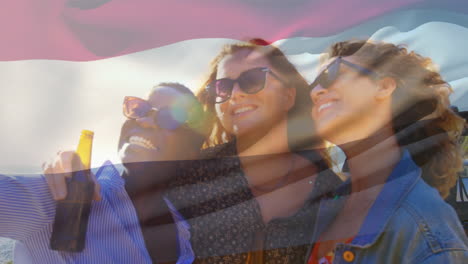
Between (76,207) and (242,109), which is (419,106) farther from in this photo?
(76,207)

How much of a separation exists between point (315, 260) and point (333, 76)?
2.03ft

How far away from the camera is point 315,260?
4.16 ft

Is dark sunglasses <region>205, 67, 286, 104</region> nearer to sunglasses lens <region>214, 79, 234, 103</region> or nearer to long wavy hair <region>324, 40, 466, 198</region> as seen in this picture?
sunglasses lens <region>214, 79, 234, 103</region>

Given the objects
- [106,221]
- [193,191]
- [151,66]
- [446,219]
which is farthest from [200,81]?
[446,219]

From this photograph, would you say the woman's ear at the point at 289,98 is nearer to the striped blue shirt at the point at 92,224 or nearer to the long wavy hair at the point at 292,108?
the long wavy hair at the point at 292,108

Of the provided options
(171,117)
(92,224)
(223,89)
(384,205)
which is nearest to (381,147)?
(384,205)

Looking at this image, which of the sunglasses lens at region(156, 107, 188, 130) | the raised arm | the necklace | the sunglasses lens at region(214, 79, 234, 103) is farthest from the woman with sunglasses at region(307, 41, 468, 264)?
the raised arm

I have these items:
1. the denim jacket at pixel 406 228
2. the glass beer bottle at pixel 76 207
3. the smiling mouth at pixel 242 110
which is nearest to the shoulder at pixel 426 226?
the denim jacket at pixel 406 228

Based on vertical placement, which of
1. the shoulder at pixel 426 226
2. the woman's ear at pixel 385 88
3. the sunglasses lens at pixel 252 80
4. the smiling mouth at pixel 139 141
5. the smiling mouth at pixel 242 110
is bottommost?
the shoulder at pixel 426 226

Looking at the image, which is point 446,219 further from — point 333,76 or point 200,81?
point 200,81

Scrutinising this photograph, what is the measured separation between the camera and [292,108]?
130 cm

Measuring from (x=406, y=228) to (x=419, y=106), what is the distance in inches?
16.4

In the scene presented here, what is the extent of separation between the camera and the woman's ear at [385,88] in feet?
4.16

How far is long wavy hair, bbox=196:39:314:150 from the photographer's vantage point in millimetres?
1249
